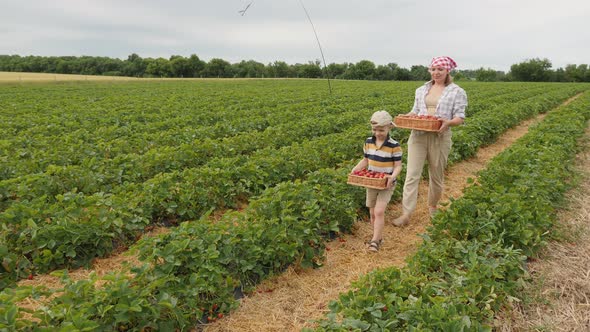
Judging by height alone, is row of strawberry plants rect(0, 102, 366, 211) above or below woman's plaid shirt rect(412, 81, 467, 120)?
below

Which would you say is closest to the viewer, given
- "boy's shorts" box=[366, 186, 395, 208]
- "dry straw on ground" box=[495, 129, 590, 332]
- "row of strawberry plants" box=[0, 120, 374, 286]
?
"dry straw on ground" box=[495, 129, 590, 332]

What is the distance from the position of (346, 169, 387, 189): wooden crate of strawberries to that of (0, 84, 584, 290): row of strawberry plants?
163 cm

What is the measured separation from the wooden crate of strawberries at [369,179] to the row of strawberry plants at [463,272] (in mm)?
726

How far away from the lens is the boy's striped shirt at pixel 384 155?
463 centimetres

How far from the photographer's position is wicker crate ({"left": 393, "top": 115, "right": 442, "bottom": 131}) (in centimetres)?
482

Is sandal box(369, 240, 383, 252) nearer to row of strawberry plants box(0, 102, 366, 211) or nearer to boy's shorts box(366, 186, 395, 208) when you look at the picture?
boy's shorts box(366, 186, 395, 208)

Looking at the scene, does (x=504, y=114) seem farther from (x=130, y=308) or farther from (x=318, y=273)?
(x=130, y=308)

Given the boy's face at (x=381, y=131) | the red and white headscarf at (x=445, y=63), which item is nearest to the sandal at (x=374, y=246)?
the boy's face at (x=381, y=131)

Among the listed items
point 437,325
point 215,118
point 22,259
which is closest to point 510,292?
point 437,325

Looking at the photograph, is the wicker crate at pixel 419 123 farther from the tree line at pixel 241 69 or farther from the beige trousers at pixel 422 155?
the tree line at pixel 241 69

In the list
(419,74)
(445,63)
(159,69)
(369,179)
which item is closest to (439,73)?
(445,63)

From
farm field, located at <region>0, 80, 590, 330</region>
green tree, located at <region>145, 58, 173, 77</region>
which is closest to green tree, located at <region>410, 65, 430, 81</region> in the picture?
green tree, located at <region>145, 58, 173, 77</region>

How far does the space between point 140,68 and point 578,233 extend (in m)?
92.4

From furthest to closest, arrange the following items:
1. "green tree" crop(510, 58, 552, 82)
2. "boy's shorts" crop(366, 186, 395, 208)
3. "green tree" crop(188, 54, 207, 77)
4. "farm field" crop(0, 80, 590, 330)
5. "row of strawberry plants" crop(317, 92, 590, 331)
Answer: "green tree" crop(188, 54, 207, 77) < "green tree" crop(510, 58, 552, 82) < "boy's shorts" crop(366, 186, 395, 208) < "farm field" crop(0, 80, 590, 330) < "row of strawberry plants" crop(317, 92, 590, 331)
